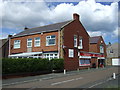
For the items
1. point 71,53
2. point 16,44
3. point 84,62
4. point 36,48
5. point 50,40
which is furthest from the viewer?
point 16,44

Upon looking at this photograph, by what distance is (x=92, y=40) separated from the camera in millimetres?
46094

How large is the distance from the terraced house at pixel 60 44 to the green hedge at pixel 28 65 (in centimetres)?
323

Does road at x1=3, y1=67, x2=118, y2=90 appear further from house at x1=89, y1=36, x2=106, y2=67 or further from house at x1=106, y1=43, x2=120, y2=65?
house at x1=106, y1=43, x2=120, y2=65

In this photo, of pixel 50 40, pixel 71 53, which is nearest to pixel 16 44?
pixel 50 40

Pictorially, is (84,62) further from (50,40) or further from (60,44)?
(50,40)

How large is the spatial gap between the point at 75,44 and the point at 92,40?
15842mm

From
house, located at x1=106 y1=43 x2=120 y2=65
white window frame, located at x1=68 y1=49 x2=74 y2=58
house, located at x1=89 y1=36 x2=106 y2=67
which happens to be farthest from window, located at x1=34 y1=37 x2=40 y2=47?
house, located at x1=106 y1=43 x2=120 y2=65

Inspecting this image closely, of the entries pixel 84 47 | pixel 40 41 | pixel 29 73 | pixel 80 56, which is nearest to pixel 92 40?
pixel 84 47

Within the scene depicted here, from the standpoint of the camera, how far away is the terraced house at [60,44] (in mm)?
28219

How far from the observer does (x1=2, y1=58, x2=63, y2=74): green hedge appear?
1746 centimetres

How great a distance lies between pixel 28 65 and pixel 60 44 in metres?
9.16

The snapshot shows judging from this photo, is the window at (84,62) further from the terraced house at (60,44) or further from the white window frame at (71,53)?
the white window frame at (71,53)

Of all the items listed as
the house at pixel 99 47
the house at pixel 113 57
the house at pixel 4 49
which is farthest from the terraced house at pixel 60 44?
the house at pixel 113 57

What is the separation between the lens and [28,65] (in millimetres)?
19891
